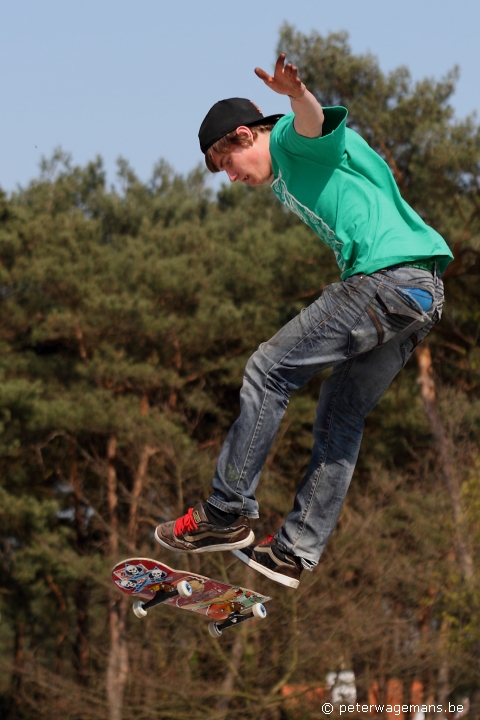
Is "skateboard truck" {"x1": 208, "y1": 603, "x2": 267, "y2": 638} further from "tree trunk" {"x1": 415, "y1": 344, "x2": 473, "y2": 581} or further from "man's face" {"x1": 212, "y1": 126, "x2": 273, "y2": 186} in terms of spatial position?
"tree trunk" {"x1": 415, "y1": 344, "x2": 473, "y2": 581}

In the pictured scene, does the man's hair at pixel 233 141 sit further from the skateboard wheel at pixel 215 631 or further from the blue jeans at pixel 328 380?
the skateboard wheel at pixel 215 631

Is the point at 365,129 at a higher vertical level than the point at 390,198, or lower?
higher

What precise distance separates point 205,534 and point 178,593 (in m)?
1.58

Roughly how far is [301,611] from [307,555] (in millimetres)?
12281

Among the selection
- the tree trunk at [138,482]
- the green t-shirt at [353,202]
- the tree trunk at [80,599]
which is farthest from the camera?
the tree trunk at [80,599]

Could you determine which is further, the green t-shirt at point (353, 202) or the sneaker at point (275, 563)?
the sneaker at point (275, 563)

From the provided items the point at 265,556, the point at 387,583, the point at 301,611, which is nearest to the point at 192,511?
the point at 265,556

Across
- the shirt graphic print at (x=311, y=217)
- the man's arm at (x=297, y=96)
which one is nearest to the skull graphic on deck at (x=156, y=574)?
the shirt graphic print at (x=311, y=217)

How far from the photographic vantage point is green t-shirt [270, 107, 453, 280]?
14.0 ft

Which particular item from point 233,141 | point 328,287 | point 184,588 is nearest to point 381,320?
point 328,287

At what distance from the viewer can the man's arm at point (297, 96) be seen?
149 inches

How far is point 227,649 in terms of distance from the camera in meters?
17.4

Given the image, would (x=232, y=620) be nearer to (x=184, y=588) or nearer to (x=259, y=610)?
(x=259, y=610)

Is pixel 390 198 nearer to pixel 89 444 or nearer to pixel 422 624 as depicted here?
pixel 422 624
